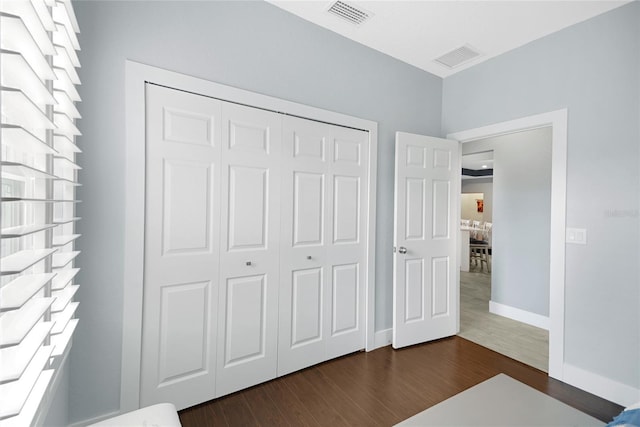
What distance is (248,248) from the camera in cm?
213

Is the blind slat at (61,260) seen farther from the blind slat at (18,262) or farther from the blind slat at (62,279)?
the blind slat at (18,262)

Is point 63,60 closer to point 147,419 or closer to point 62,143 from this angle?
point 62,143

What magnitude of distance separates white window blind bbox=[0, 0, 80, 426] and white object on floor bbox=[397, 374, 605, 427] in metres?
1.20

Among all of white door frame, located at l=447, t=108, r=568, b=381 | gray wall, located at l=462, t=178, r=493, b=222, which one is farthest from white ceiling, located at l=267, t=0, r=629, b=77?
gray wall, located at l=462, t=178, r=493, b=222

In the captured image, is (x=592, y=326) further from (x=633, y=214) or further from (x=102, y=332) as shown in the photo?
(x=102, y=332)

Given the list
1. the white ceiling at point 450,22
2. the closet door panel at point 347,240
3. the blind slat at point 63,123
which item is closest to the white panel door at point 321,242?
the closet door panel at point 347,240

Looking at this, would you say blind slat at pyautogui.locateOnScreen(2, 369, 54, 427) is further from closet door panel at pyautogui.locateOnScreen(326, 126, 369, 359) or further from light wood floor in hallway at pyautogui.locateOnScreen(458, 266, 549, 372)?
light wood floor in hallway at pyautogui.locateOnScreen(458, 266, 549, 372)

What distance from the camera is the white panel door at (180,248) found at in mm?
1807

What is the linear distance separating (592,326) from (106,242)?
3469 mm

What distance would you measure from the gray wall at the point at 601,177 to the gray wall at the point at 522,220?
50.7 inches

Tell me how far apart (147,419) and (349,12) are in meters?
2.82

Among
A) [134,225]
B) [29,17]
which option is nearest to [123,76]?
[134,225]

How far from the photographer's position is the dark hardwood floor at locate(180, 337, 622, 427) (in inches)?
73.5

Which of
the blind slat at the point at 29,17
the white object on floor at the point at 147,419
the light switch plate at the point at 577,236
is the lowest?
the white object on floor at the point at 147,419
